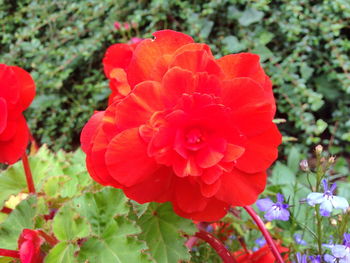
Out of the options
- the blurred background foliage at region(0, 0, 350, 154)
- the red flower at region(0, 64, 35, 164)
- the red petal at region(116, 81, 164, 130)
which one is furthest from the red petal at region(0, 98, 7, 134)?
the blurred background foliage at region(0, 0, 350, 154)

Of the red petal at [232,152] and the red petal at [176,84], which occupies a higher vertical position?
the red petal at [176,84]

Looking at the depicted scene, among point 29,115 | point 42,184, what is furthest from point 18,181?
point 29,115

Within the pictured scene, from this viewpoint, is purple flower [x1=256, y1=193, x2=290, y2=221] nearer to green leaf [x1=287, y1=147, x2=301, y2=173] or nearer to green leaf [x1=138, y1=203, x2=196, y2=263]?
green leaf [x1=138, y1=203, x2=196, y2=263]

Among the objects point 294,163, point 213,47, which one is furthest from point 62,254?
point 213,47

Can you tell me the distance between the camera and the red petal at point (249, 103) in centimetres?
55

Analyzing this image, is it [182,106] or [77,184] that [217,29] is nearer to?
[77,184]

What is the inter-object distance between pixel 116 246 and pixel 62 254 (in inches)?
3.0

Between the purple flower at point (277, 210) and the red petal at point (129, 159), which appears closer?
the red petal at point (129, 159)

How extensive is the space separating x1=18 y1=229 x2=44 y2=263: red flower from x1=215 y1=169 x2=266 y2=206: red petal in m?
0.25

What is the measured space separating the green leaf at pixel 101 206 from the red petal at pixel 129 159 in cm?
16

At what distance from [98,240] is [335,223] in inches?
14.0

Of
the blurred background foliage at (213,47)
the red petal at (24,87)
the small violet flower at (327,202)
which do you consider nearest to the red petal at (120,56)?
the red petal at (24,87)

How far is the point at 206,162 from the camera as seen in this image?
21.2 inches

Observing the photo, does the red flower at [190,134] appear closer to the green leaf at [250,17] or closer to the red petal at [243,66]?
the red petal at [243,66]
